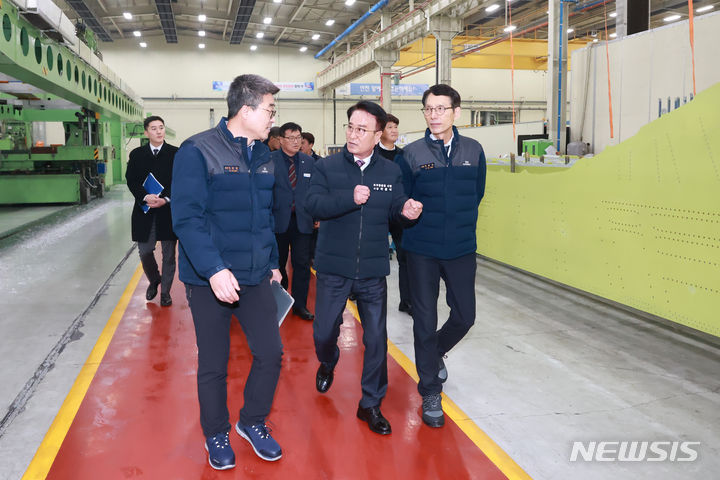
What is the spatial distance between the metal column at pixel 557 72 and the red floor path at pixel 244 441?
6.09m

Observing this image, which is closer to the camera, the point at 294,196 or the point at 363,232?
the point at 363,232

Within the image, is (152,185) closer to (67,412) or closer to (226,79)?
(67,412)

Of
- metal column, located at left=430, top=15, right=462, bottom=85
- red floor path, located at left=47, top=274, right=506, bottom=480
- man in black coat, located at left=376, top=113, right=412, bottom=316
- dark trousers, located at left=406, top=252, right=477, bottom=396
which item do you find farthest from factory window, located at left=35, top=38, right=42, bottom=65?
metal column, located at left=430, top=15, right=462, bottom=85

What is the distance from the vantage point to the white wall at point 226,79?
30391 millimetres

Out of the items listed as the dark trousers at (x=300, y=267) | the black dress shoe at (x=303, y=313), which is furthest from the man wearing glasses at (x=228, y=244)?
the dark trousers at (x=300, y=267)

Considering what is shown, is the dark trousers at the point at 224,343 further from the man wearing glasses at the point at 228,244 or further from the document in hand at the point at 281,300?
the document in hand at the point at 281,300

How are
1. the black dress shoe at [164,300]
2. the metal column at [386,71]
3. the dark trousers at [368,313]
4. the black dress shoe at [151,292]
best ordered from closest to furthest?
the dark trousers at [368,313] → the black dress shoe at [164,300] → the black dress shoe at [151,292] → the metal column at [386,71]

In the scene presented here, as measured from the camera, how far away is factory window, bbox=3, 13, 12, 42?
5.84 meters

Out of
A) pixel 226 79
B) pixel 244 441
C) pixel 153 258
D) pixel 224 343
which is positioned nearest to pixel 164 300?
pixel 153 258

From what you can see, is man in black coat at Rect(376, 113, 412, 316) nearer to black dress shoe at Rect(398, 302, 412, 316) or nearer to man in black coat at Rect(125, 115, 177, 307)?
black dress shoe at Rect(398, 302, 412, 316)

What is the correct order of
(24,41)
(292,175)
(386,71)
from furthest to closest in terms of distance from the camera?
(386,71) → (24,41) → (292,175)

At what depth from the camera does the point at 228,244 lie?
2.61 m

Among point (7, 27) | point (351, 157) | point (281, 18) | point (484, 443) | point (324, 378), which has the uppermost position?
point (281, 18)

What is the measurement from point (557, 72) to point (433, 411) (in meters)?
7.48
